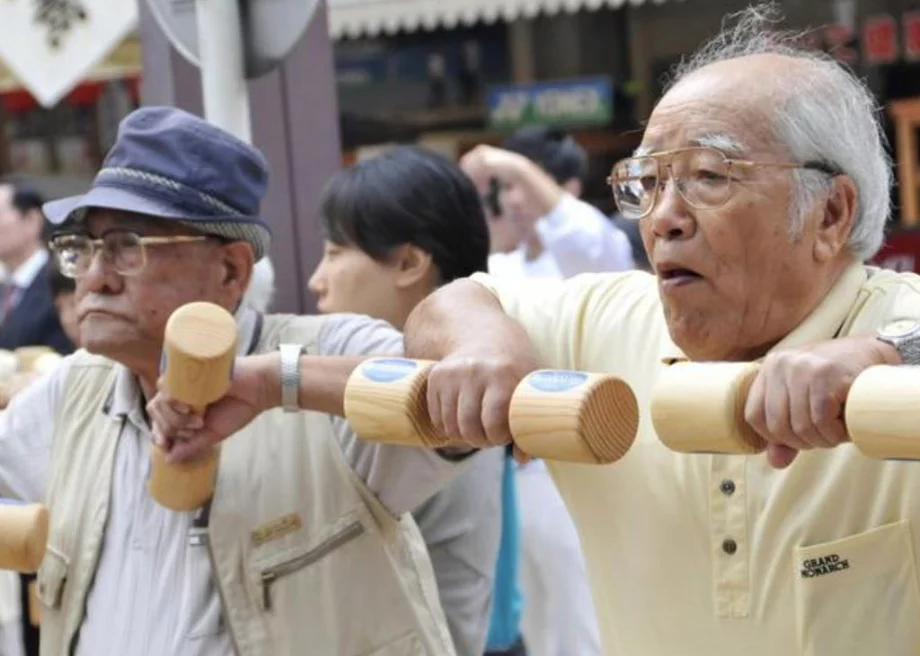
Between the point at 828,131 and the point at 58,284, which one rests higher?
the point at 828,131

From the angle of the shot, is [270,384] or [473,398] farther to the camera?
[270,384]

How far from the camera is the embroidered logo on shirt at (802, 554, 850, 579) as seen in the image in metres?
2.15

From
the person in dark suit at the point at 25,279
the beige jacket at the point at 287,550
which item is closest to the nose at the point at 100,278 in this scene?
the beige jacket at the point at 287,550

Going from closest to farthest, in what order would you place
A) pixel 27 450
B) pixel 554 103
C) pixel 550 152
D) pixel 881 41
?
pixel 27 450
pixel 550 152
pixel 881 41
pixel 554 103

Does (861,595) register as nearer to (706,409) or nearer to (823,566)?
(823,566)

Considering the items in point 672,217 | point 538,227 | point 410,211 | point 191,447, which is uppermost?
point 672,217

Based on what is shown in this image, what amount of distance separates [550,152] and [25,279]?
268cm

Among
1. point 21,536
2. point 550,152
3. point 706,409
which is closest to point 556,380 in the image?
point 706,409

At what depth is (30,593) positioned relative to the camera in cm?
384

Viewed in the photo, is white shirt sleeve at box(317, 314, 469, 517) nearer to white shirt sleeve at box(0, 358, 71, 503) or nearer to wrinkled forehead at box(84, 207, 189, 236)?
wrinkled forehead at box(84, 207, 189, 236)

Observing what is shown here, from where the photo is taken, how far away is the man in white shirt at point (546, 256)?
4918mm

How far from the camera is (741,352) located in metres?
2.33

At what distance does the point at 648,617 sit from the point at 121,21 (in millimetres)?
4098

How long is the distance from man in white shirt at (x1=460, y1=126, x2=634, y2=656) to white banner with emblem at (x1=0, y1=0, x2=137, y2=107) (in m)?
1.27
